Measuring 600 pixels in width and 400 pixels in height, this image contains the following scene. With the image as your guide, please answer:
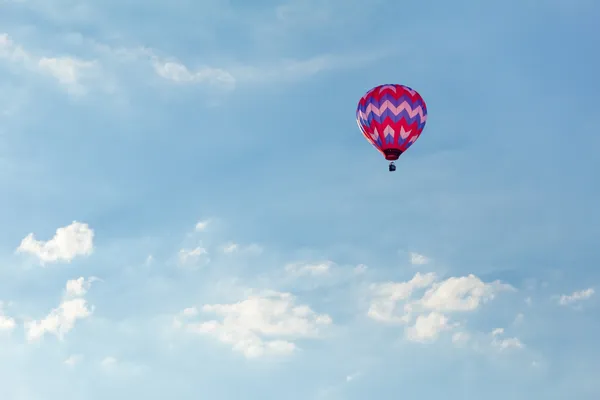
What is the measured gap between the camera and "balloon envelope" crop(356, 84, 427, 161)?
130m

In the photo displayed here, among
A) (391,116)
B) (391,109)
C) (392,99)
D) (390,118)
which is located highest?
(392,99)

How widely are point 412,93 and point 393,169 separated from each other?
32.9 ft

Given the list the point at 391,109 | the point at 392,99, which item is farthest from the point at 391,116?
the point at 392,99

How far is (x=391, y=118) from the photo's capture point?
12950 cm

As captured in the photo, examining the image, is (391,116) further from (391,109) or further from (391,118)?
(391,109)

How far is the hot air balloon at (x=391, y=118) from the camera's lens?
12950 centimetres

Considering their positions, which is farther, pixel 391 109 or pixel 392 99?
pixel 392 99

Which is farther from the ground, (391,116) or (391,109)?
(391,109)

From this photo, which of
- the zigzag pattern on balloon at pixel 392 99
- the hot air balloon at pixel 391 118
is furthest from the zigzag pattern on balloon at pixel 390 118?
the zigzag pattern on balloon at pixel 392 99

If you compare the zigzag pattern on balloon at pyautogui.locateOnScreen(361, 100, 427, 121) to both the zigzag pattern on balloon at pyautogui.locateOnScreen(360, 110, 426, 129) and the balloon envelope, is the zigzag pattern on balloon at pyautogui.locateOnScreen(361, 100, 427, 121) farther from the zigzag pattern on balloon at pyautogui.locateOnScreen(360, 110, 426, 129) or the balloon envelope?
the zigzag pattern on balloon at pyautogui.locateOnScreen(360, 110, 426, 129)

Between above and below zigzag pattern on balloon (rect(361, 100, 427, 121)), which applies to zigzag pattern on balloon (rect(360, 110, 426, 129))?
below

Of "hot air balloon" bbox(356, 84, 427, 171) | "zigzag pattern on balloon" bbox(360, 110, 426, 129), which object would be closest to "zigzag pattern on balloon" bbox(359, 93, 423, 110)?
"hot air balloon" bbox(356, 84, 427, 171)

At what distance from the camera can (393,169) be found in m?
129

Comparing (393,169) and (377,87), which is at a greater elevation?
(377,87)
